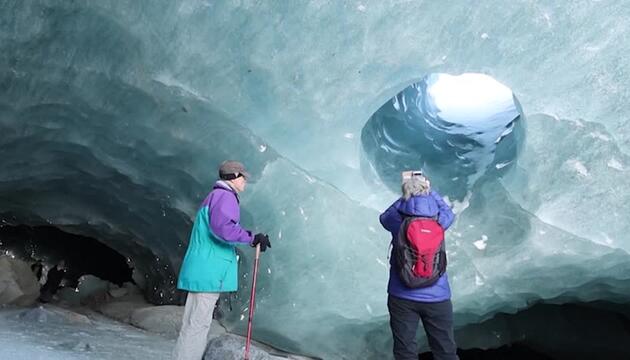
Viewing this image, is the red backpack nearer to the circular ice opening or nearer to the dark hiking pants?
the dark hiking pants

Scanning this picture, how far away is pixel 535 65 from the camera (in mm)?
3383

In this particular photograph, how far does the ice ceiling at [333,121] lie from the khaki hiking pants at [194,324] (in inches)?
57.3

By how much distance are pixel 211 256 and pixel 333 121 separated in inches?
58.2

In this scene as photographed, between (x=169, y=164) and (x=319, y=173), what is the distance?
132 centimetres

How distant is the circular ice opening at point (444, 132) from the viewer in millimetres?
4094

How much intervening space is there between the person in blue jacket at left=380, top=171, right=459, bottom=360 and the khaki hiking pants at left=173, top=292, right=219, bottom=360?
78 cm

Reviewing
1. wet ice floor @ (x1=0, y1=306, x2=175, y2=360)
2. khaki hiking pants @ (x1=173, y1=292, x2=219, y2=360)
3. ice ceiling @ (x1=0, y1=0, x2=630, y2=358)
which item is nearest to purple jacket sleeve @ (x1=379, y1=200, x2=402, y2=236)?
khaki hiking pants @ (x1=173, y1=292, x2=219, y2=360)

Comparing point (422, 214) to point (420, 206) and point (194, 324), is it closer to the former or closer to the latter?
point (420, 206)

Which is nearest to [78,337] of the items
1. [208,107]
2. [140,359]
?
[140,359]

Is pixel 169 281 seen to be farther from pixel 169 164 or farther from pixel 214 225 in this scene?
pixel 214 225

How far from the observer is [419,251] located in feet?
7.34

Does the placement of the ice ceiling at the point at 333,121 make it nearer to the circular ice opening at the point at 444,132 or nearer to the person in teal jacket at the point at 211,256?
the circular ice opening at the point at 444,132

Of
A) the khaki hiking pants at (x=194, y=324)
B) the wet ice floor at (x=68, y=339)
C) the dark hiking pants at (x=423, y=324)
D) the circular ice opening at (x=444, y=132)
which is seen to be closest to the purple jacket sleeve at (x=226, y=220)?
the khaki hiking pants at (x=194, y=324)

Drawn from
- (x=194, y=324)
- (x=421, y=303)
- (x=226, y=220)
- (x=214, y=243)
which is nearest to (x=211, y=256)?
(x=214, y=243)
